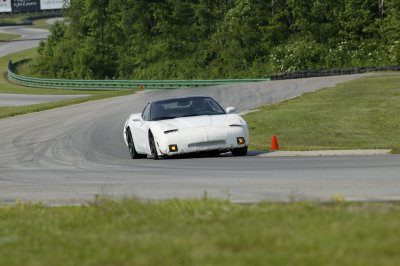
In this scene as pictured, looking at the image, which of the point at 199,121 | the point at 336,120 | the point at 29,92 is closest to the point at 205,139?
the point at 199,121

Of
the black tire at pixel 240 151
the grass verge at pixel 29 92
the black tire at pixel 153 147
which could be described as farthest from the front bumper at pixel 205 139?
the grass verge at pixel 29 92

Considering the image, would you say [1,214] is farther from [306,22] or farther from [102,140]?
[306,22]

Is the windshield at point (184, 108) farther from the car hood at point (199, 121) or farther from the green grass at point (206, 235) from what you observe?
the green grass at point (206, 235)

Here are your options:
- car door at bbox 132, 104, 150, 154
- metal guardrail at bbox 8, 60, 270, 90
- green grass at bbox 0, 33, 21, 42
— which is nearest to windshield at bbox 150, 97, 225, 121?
car door at bbox 132, 104, 150, 154

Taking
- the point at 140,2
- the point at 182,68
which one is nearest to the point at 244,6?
the point at 182,68

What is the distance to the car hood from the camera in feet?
58.9

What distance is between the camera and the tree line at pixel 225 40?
62.7m

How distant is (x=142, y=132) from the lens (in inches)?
764

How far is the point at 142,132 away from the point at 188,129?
73.3 inches

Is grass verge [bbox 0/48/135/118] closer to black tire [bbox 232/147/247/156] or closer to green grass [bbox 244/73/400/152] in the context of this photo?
green grass [bbox 244/73/400/152]

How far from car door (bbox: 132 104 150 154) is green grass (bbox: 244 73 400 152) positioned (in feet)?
10.0

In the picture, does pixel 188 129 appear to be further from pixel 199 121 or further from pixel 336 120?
pixel 336 120

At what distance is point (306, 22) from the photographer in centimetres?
6750

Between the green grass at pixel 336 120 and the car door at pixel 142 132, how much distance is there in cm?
306
